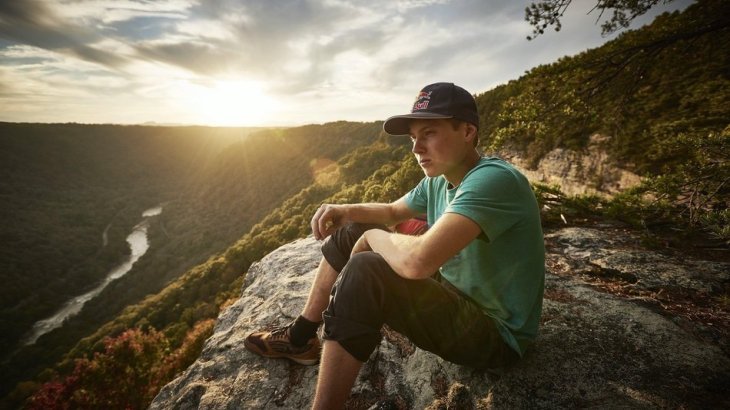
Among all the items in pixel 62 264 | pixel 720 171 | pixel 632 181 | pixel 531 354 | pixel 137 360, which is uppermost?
pixel 720 171

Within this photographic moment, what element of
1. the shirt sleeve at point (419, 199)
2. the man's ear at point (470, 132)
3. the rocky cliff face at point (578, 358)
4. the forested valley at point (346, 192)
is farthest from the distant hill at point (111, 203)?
the man's ear at point (470, 132)

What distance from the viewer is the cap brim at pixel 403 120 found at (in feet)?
6.82

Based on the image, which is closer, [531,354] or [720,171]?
[531,354]

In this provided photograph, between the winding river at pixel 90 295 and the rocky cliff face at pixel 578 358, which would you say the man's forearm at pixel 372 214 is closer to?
the rocky cliff face at pixel 578 358

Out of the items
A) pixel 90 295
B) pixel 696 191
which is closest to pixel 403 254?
pixel 696 191

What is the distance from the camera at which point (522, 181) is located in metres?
1.81

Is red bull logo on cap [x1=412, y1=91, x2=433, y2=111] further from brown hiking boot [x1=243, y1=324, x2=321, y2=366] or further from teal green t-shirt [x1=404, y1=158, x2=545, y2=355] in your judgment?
brown hiking boot [x1=243, y1=324, x2=321, y2=366]

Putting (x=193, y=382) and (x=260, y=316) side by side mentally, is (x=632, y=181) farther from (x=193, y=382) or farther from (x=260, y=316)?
(x=193, y=382)

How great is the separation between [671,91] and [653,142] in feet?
7.25

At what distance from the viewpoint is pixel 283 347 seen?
2.87 meters

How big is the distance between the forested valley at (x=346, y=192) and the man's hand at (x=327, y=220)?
3.09 m

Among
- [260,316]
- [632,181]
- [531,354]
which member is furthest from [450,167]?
[632,181]

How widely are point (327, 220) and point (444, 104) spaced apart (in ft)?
4.79

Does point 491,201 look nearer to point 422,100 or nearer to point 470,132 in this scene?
point 470,132
